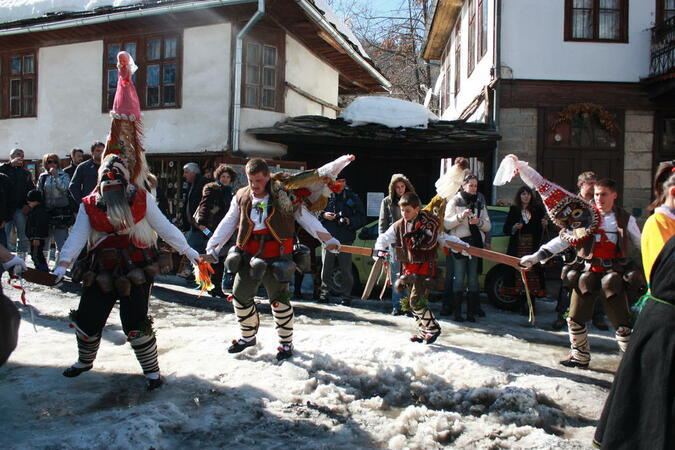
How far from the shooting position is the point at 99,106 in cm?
1438

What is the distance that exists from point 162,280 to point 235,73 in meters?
5.11

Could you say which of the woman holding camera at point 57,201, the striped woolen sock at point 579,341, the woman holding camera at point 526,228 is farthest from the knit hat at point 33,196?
the striped woolen sock at point 579,341

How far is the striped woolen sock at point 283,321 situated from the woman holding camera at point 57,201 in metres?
4.92

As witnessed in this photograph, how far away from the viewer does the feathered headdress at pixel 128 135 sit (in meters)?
4.87

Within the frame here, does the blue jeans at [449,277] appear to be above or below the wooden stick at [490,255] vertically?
below

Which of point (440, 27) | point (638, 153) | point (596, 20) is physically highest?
point (440, 27)

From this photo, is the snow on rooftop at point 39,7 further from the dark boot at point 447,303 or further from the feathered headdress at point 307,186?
the dark boot at point 447,303

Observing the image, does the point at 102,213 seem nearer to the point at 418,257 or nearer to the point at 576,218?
the point at 418,257

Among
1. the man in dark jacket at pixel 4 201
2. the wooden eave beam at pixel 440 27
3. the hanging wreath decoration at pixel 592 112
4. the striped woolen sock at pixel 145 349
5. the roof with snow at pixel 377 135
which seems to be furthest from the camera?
the wooden eave beam at pixel 440 27

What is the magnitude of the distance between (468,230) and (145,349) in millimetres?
4579

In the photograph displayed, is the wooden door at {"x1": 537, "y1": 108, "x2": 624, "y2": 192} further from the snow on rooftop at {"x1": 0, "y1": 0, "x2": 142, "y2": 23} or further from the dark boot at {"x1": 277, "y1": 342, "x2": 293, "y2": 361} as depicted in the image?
the snow on rooftop at {"x1": 0, "y1": 0, "x2": 142, "y2": 23}

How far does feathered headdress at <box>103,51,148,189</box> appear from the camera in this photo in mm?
4867

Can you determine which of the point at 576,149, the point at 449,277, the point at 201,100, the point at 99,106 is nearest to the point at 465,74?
the point at 576,149

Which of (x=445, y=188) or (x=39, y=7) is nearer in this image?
(x=445, y=188)
